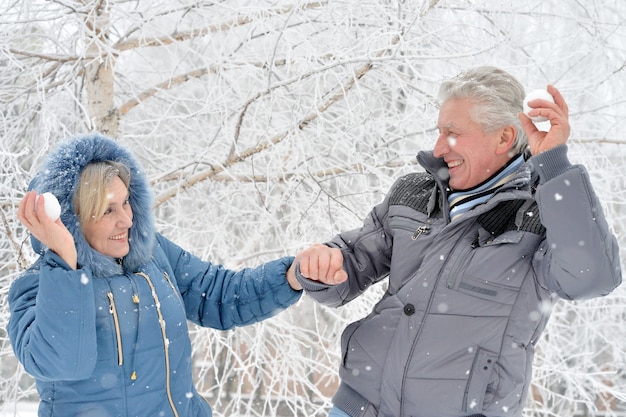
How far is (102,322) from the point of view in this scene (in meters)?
2.17

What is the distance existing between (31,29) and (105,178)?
92.8 inches

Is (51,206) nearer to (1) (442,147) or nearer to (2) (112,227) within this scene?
(2) (112,227)

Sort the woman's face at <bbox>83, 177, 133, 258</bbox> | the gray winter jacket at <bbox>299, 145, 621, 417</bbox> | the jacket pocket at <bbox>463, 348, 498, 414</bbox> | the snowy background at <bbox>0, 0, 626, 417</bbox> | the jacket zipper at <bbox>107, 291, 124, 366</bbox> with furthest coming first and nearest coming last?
the snowy background at <bbox>0, 0, 626, 417</bbox>, the woman's face at <bbox>83, 177, 133, 258</bbox>, the jacket zipper at <bbox>107, 291, 124, 366</bbox>, the jacket pocket at <bbox>463, 348, 498, 414</bbox>, the gray winter jacket at <bbox>299, 145, 621, 417</bbox>

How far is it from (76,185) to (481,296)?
4.52 ft

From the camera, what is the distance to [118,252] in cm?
232

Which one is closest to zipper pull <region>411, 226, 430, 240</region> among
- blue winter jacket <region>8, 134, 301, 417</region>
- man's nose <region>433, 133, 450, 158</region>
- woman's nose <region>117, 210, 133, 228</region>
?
man's nose <region>433, 133, 450, 158</region>

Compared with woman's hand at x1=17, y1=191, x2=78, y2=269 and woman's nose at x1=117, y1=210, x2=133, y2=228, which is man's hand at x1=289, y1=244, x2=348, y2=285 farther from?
woman's hand at x1=17, y1=191, x2=78, y2=269

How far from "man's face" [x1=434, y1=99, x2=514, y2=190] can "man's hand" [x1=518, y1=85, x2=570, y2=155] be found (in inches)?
10.7

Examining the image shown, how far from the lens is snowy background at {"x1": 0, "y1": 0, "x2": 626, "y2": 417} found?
373 cm

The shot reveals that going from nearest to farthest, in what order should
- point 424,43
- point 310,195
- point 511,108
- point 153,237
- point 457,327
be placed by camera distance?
point 457,327 < point 511,108 < point 153,237 < point 424,43 < point 310,195

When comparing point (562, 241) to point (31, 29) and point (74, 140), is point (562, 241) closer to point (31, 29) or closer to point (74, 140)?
point (74, 140)

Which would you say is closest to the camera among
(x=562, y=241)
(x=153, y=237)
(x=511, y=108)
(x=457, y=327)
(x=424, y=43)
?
(x=562, y=241)

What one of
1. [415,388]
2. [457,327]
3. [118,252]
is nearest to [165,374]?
[118,252]

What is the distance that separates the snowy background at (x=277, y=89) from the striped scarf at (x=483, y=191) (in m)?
1.08
